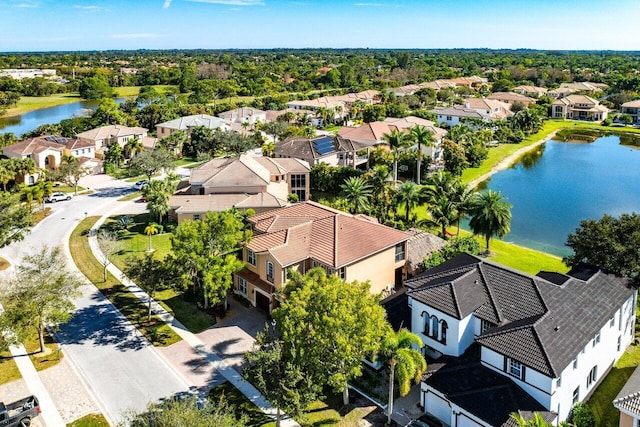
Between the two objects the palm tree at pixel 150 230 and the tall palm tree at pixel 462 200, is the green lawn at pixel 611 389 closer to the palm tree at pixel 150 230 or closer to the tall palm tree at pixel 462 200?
the tall palm tree at pixel 462 200

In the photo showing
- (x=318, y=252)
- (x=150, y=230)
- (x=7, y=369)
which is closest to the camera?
(x=7, y=369)

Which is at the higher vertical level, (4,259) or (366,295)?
(366,295)

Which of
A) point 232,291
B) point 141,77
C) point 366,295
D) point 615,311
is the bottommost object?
point 232,291

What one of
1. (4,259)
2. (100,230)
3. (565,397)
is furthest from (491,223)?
(4,259)

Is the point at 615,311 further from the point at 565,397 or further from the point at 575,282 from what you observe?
the point at 565,397

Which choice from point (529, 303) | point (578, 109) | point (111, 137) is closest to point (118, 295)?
point (529, 303)

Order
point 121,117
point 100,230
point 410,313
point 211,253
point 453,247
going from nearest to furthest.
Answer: point 410,313 < point 211,253 < point 453,247 < point 100,230 < point 121,117

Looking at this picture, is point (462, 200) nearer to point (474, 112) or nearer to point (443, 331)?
Result: point (443, 331)

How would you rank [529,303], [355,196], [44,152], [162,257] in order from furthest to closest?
[44,152]
[355,196]
[162,257]
[529,303]
